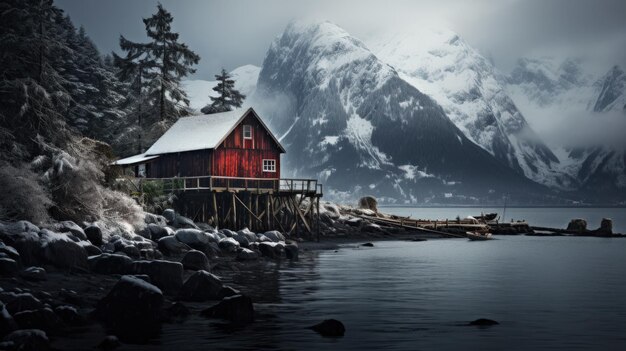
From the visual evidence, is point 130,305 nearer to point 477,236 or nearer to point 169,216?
point 169,216

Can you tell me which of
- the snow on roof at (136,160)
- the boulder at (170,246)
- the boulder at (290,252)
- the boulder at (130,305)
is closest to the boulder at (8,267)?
the boulder at (130,305)

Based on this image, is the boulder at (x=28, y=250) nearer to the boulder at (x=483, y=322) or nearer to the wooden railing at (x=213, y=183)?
the boulder at (x=483, y=322)

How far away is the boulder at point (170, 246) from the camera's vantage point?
119 ft

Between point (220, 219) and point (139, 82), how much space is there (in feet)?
63.8

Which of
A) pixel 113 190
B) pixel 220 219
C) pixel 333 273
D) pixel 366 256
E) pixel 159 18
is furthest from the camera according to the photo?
pixel 159 18

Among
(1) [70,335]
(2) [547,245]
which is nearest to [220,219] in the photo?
(2) [547,245]

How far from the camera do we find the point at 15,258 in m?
23.7

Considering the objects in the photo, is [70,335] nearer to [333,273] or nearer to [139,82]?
[333,273]

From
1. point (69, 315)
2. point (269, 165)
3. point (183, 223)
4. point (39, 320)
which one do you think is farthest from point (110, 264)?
point (269, 165)

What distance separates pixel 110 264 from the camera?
2586 centimetres

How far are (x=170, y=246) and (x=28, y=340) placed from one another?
68.1ft

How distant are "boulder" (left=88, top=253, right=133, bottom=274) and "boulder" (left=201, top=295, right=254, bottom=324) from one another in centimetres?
624

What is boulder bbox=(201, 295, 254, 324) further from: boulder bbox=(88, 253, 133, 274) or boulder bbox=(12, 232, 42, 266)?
boulder bbox=(12, 232, 42, 266)

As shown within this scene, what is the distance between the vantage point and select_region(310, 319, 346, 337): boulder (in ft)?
62.8
